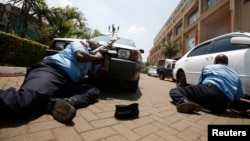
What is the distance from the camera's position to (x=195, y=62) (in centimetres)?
466

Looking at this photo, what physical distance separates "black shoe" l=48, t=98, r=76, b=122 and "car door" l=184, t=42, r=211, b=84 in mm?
3616

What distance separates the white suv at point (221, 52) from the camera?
3080mm

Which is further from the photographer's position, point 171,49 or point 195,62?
point 171,49

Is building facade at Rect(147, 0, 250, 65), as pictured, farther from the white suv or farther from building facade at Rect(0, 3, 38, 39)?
building facade at Rect(0, 3, 38, 39)

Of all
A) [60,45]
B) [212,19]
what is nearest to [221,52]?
[60,45]

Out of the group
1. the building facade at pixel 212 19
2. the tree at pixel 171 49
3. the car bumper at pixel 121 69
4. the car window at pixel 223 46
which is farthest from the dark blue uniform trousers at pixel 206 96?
the tree at pixel 171 49

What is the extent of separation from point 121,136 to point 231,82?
2.16 meters

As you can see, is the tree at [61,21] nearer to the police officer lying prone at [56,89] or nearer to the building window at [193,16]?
the police officer lying prone at [56,89]

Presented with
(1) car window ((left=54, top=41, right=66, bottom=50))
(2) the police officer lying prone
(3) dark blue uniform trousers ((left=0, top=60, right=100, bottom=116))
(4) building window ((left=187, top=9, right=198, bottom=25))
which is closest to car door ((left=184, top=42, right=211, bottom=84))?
(2) the police officer lying prone

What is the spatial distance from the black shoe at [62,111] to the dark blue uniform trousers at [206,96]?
1821 mm

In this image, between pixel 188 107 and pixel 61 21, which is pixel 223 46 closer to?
pixel 188 107

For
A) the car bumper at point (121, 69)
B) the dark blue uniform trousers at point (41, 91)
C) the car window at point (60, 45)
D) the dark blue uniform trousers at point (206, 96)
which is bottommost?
the dark blue uniform trousers at point (206, 96)

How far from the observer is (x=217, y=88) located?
2.79 metres

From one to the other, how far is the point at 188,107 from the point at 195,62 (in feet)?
7.63
